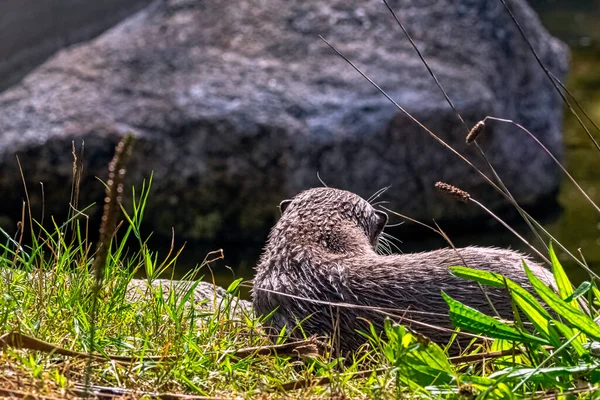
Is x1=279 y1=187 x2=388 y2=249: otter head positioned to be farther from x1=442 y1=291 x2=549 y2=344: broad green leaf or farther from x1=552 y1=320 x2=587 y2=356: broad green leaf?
x1=552 y1=320 x2=587 y2=356: broad green leaf

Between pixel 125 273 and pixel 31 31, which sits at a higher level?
pixel 125 273

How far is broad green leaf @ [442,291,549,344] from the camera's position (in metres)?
2.39

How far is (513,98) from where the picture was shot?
7.24m

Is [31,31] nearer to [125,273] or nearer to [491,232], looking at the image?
[491,232]

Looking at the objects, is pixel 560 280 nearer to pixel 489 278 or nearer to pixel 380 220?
pixel 489 278

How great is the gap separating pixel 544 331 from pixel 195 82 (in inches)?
181

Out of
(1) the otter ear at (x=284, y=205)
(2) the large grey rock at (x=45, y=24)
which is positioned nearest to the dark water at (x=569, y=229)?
(1) the otter ear at (x=284, y=205)

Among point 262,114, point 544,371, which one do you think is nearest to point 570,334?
point 544,371

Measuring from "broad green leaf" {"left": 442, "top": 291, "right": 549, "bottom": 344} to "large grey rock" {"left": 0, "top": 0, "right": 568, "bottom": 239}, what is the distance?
401 centimetres

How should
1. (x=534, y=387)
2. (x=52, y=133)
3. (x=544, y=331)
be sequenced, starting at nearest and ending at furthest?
(x=534, y=387), (x=544, y=331), (x=52, y=133)

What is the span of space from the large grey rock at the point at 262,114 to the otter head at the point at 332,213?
7.03 feet

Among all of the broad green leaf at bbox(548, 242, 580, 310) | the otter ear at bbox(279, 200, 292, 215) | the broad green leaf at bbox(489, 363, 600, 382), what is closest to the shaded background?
the otter ear at bbox(279, 200, 292, 215)

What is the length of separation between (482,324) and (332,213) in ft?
5.36

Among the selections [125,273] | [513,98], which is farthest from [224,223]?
[125,273]
